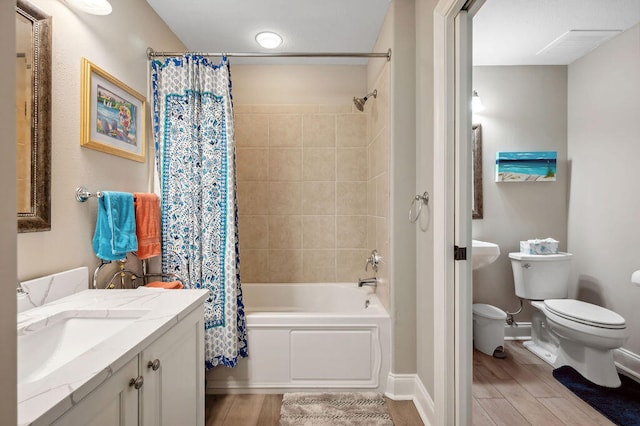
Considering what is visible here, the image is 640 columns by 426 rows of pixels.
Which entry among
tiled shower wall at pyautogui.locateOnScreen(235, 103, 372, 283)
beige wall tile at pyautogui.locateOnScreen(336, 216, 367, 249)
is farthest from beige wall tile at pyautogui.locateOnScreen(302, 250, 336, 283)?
beige wall tile at pyautogui.locateOnScreen(336, 216, 367, 249)

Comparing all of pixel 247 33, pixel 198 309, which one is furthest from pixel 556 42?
pixel 198 309

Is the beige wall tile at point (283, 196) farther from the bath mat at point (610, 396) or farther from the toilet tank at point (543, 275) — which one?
the bath mat at point (610, 396)

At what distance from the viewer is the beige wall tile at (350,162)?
112 inches

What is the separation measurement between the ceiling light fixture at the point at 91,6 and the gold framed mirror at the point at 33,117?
0.14m

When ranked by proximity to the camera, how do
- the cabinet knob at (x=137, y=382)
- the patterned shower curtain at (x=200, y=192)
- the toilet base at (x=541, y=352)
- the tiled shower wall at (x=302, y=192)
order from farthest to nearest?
the tiled shower wall at (x=302, y=192), the toilet base at (x=541, y=352), the patterned shower curtain at (x=200, y=192), the cabinet knob at (x=137, y=382)

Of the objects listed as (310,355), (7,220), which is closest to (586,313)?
(310,355)

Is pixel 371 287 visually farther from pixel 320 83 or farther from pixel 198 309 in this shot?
pixel 320 83

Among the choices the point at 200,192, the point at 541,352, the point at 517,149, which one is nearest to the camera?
the point at 200,192

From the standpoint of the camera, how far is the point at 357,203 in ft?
9.38

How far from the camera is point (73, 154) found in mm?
1376

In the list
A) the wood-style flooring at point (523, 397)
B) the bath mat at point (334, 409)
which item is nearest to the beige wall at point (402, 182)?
the bath mat at point (334, 409)

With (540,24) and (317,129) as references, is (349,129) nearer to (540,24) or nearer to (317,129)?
(317,129)

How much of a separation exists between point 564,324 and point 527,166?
1.30 metres

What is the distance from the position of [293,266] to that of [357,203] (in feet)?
2.65
